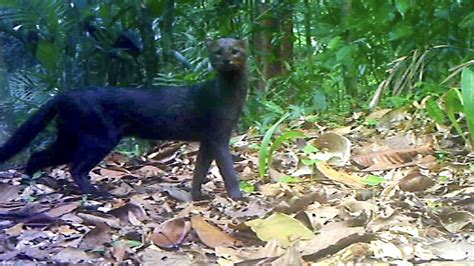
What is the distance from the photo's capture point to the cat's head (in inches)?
176

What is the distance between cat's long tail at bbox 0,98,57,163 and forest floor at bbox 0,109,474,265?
0.18 meters

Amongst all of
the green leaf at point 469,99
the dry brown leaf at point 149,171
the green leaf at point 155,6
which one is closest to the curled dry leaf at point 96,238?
the green leaf at point 469,99

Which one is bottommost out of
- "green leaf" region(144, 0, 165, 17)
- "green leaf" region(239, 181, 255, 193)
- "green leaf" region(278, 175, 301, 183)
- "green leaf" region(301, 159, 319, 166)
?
"green leaf" region(239, 181, 255, 193)

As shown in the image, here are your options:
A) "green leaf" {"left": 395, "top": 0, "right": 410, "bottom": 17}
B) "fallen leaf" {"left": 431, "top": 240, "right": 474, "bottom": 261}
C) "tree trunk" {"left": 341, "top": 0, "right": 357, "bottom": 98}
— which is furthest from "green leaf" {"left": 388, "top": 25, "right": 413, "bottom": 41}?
"fallen leaf" {"left": 431, "top": 240, "right": 474, "bottom": 261}

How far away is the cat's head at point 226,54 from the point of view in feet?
14.7

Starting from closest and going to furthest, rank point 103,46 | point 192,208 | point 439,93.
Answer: point 192,208
point 439,93
point 103,46

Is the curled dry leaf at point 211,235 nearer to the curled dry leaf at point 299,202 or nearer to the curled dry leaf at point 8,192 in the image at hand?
the curled dry leaf at point 299,202

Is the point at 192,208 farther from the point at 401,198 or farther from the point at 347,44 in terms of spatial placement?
the point at 347,44

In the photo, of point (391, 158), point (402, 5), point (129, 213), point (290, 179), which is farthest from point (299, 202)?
point (402, 5)

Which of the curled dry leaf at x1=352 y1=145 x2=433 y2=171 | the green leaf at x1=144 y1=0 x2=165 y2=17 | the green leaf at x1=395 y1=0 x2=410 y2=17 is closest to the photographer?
the curled dry leaf at x1=352 y1=145 x2=433 y2=171

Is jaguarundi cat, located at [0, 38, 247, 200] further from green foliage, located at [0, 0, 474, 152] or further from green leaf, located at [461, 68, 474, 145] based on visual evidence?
green leaf, located at [461, 68, 474, 145]

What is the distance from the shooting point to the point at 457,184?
132 inches

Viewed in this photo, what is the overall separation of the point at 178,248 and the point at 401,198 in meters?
0.97

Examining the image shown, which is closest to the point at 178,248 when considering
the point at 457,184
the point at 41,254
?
the point at 41,254
